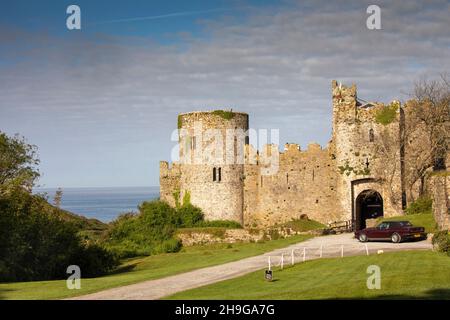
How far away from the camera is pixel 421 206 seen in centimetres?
4550

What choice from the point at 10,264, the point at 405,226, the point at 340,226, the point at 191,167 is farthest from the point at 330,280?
the point at 191,167

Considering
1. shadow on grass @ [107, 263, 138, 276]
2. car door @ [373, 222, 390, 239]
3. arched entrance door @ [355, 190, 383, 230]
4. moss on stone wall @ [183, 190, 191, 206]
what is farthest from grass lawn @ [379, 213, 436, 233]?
moss on stone wall @ [183, 190, 191, 206]

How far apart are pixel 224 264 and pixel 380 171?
789 inches

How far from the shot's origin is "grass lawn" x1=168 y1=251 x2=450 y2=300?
20.2 metres

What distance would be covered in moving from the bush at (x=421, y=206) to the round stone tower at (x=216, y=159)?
569 inches

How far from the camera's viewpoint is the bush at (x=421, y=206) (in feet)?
148

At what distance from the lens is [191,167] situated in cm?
5459

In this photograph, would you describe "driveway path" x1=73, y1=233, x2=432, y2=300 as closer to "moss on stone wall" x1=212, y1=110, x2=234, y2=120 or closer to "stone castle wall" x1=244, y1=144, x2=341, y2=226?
"stone castle wall" x1=244, y1=144, x2=341, y2=226

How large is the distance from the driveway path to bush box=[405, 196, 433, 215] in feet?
18.4

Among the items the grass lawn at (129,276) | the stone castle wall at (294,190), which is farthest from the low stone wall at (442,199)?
the stone castle wall at (294,190)

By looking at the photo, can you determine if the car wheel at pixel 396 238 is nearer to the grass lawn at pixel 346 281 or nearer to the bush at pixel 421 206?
the grass lawn at pixel 346 281

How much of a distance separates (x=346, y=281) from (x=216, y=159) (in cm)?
3165

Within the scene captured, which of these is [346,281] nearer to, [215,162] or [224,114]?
[215,162]
